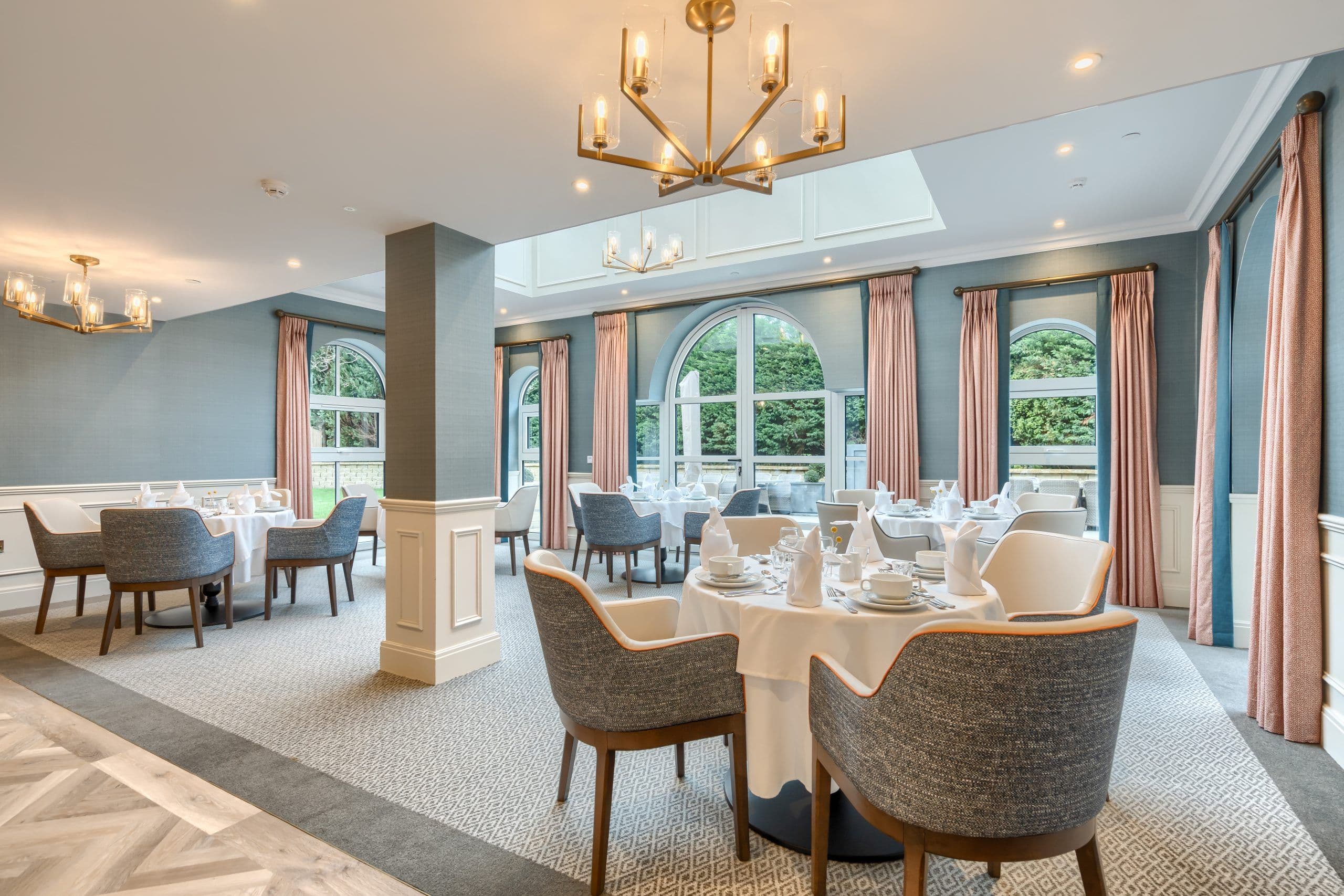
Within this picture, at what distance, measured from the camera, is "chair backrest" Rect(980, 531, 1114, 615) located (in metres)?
2.51

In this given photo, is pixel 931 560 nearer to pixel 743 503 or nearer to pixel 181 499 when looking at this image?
pixel 743 503

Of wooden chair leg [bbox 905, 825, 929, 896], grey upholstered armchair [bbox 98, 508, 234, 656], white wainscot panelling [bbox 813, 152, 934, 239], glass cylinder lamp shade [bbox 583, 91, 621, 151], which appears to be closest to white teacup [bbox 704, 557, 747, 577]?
wooden chair leg [bbox 905, 825, 929, 896]

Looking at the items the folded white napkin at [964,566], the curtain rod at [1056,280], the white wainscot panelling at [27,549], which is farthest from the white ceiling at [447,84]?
the curtain rod at [1056,280]

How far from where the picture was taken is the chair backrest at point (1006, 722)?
1.25 metres

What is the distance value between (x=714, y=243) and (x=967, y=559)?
214 inches

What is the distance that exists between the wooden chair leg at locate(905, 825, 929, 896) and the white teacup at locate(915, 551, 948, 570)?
1.28m

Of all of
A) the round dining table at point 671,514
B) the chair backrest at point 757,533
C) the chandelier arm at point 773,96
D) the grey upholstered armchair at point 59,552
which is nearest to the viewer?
the chandelier arm at point 773,96

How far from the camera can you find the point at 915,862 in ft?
4.55

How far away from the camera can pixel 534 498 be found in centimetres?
693

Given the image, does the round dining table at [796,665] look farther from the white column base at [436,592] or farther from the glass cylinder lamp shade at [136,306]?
the glass cylinder lamp shade at [136,306]

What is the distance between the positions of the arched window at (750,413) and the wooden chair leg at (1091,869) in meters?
5.79

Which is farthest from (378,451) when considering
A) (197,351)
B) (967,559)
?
(967,559)

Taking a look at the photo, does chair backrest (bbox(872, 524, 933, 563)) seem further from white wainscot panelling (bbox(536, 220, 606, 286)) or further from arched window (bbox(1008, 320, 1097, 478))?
white wainscot panelling (bbox(536, 220, 606, 286))

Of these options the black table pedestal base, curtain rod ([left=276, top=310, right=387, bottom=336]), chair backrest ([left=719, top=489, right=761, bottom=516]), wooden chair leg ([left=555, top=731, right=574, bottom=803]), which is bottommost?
the black table pedestal base
